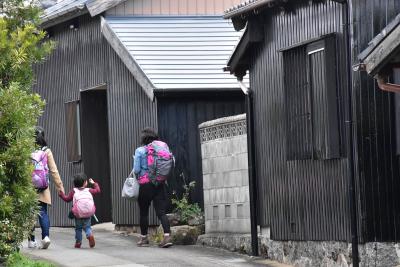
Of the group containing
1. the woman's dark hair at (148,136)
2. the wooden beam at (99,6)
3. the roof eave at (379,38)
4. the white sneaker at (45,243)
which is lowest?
the white sneaker at (45,243)

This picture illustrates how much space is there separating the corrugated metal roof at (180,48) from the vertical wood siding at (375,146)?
548 cm

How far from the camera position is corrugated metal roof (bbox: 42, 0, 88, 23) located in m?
19.5

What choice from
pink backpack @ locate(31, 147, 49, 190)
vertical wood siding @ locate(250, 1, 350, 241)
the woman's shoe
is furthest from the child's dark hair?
vertical wood siding @ locate(250, 1, 350, 241)

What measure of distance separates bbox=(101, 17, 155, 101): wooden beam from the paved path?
8.48ft

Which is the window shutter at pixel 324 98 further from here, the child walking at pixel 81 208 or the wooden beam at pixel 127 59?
the wooden beam at pixel 127 59

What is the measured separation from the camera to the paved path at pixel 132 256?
1372cm

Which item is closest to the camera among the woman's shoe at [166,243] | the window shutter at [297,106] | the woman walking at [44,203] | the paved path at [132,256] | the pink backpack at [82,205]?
the window shutter at [297,106]

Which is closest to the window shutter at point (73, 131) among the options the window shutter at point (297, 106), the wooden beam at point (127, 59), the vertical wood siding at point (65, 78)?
the vertical wood siding at point (65, 78)

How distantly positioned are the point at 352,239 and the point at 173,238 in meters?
4.84

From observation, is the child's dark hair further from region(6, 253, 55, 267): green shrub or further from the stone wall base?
region(6, 253, 55, 267): green shrub

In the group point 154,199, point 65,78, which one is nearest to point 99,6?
point 65,78

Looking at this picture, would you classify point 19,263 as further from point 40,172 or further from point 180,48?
point 180,48

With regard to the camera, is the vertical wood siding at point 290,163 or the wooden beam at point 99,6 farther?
the wooden beam at point 99,6

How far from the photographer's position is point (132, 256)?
47.8 feet
